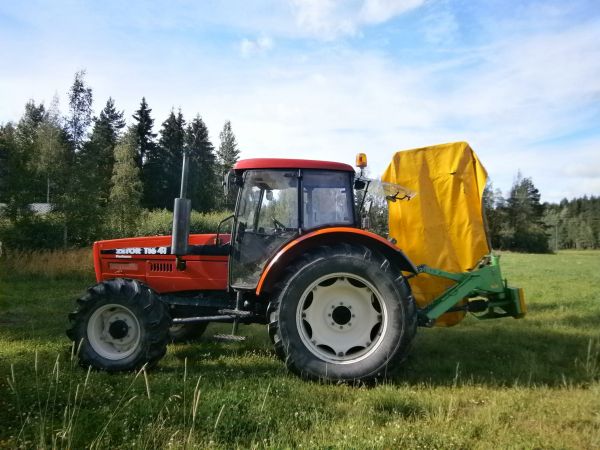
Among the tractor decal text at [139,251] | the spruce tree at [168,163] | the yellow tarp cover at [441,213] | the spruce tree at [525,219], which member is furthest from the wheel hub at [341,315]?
the spruce tree at [525,219]

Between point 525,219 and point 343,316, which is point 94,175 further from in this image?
point 525,219

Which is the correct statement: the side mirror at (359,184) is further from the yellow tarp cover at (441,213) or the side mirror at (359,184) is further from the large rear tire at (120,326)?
the large rear tire at (120,326)

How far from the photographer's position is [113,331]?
4586 millimetres

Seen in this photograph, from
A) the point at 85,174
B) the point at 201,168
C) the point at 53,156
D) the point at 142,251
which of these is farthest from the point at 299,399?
the point at 201,168

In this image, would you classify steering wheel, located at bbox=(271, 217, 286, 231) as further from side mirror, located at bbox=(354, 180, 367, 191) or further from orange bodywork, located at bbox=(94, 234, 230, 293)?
side mirror, located at bbox=(354, 180, 367, 191)

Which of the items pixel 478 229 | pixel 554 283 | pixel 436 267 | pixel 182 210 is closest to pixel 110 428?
A: pixel 182 210

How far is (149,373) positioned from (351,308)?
2018mm

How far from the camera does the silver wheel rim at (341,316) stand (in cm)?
429

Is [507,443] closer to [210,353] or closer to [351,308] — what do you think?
[351,308]

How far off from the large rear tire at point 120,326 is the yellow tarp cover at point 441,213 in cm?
275

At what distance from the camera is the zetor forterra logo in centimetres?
512

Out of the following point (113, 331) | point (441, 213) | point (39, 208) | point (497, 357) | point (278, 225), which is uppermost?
point (39, 208)

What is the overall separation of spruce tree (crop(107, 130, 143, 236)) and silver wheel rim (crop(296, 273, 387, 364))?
59.3 ft

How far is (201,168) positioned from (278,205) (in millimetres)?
38456
